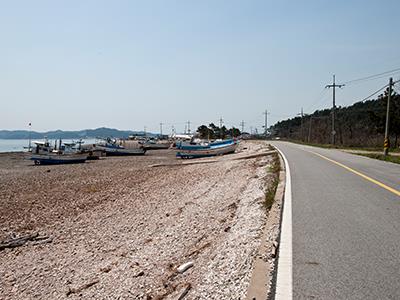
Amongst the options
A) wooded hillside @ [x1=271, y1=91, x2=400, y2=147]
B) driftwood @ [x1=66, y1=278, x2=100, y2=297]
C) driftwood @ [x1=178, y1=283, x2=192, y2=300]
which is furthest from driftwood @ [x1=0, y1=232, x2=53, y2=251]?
wooded hillside @ [x1=271, y1=91, x2=400, y2=147]

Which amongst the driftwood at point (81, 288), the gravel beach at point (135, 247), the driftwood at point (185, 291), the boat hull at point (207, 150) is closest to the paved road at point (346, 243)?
the gravel beach at point (135, 247)

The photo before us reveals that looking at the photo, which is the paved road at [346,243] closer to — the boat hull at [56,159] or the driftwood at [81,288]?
the driftwood at [81,288]

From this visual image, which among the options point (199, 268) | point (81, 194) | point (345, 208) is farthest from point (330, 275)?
point (81, 194)

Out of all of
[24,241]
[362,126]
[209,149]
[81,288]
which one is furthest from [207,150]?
[81,288]

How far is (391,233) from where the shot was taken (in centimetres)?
562

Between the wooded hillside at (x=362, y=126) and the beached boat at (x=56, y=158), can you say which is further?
the wooded hillside at (x=362, y=126)

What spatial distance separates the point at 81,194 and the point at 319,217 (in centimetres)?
1501

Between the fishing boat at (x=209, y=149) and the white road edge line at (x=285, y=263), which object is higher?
the white road edge line at (x=285, y=263)

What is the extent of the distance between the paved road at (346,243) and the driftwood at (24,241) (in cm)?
747

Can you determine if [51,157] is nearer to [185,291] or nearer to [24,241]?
[24,241]

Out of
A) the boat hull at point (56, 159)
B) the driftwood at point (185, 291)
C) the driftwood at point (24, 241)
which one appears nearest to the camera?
the driftwood at point (185, 291)

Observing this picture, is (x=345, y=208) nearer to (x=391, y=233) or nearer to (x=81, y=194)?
(x=391, y=233)

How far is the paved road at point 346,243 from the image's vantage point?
3.76m

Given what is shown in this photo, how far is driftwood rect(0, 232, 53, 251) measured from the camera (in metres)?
9.96
